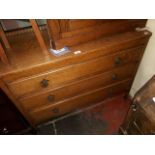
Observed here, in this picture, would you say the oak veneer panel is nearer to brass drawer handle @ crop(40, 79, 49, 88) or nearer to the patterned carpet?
brass drawer handle @ crop(40, 79, 49, 88)

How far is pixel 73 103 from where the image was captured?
1.39 m

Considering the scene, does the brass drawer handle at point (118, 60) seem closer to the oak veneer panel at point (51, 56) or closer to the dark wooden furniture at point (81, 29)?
the oak veneer panel at point (51, 56)

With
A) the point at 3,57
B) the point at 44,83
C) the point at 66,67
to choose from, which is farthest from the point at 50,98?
the point at 3,57

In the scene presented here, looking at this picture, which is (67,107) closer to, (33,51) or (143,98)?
(33,51)

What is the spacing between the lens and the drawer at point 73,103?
1299 mm

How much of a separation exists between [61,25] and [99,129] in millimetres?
1151

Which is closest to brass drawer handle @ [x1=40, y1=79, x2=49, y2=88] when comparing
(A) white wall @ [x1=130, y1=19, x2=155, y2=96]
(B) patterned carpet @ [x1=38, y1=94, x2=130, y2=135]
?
(B) patterned carpet @ [x1=38, y1=94, x2=130, y2=135]

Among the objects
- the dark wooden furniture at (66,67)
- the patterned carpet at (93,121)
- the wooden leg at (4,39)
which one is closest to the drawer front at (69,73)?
the dark wooden furniture at (66,67)

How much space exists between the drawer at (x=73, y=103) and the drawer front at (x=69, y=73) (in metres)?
0.28

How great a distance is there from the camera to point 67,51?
968 mm

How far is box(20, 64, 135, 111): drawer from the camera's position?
3.70 ft

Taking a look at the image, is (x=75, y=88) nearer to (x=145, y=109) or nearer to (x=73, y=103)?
(x=73, y=103)

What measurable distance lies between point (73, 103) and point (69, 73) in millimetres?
445
